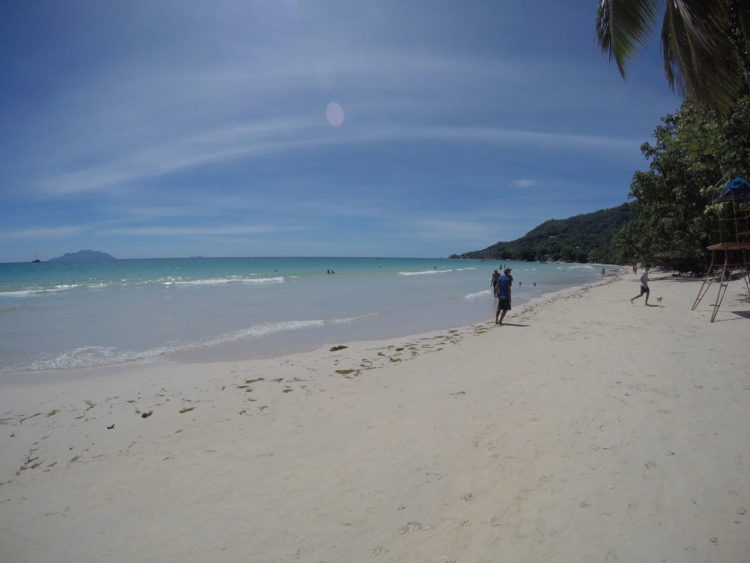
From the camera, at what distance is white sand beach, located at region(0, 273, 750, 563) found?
287 cm

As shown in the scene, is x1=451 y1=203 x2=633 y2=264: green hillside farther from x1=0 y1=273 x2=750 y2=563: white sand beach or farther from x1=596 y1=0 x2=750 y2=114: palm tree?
x1=0 y1=273 x2=750 y2=563: white sand beach

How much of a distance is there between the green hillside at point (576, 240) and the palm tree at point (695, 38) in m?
113

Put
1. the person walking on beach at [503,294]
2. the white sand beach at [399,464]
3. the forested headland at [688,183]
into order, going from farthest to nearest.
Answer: the person walking on beach at [503,294] < the forested headland at [688,183] < the white sand beach at [399,464]

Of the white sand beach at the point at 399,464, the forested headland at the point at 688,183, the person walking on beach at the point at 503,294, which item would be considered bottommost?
the white sand beach at the point at 399,464

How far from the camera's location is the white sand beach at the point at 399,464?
2.87 meters

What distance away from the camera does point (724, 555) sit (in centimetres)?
252

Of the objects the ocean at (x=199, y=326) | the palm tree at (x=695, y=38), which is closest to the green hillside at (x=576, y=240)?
the ocean at (x=199, y=326)

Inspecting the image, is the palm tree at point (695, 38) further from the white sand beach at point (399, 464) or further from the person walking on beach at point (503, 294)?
the person walking on beach at point (503, 294)

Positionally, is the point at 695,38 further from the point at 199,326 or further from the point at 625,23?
the point at 199,326

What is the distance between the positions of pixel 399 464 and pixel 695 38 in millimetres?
7881

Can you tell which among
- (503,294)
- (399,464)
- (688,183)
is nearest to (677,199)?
(688,183)

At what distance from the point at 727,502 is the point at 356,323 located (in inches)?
506

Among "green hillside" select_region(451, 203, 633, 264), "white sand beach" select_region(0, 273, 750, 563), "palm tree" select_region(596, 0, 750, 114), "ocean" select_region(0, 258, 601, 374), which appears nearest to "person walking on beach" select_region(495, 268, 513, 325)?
"ocean" select_region(0, 258, 601, 374)

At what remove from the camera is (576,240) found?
152 metres
